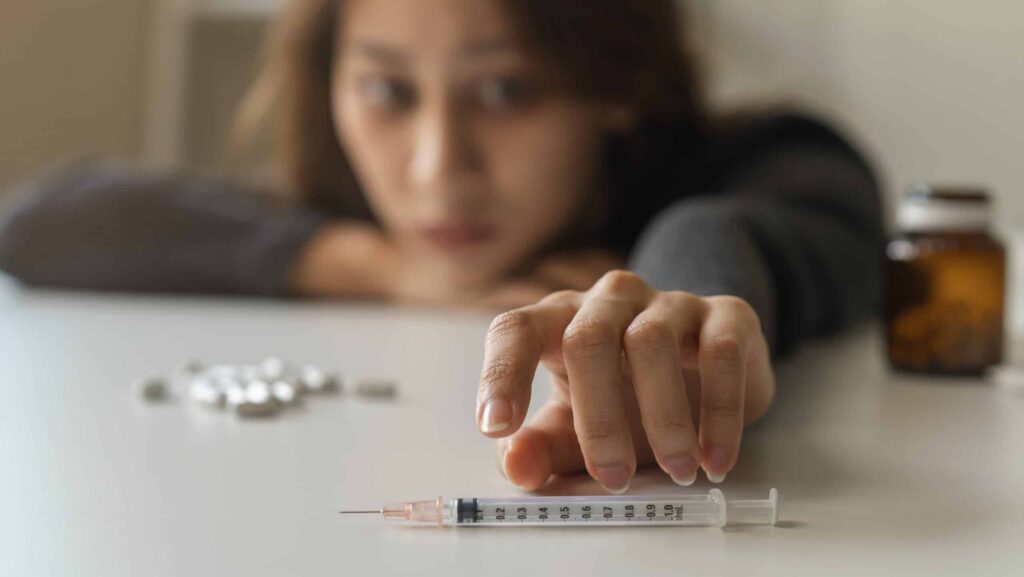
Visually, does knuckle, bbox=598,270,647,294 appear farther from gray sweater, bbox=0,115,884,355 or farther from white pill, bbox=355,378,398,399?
gray sweater, bbox=0,115,884,355

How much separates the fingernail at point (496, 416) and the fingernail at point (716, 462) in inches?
3.4

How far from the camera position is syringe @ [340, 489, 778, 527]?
1.34 feet

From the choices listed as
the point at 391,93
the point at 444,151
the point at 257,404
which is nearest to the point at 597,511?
the point at 257,404

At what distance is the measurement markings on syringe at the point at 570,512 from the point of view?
1.34ft

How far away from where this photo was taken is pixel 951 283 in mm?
764

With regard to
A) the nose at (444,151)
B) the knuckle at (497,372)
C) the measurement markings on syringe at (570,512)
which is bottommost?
the measurement markings on syringe at (570,512)

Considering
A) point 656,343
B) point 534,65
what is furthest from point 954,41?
point 656,343

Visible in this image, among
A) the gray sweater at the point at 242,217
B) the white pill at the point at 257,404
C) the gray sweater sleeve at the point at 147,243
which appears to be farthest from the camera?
the gray sweater sleeve at the point at 147,243

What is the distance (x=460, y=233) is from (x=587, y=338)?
72 cm

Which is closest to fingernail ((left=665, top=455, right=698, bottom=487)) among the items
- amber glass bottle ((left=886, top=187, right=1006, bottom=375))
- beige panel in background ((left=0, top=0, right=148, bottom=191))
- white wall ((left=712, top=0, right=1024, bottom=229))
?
amber glass bottle ((left=886, top=187, right=1006, bottom=375))

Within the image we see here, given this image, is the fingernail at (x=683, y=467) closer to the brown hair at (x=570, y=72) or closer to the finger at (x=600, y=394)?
the finger at (x=600, y=394)

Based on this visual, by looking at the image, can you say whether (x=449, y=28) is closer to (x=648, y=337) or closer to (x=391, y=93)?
(x=391, y=93)

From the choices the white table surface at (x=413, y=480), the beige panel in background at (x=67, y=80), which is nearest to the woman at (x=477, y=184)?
the white table surface at (x=413, y=480)

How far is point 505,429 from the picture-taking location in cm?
40
